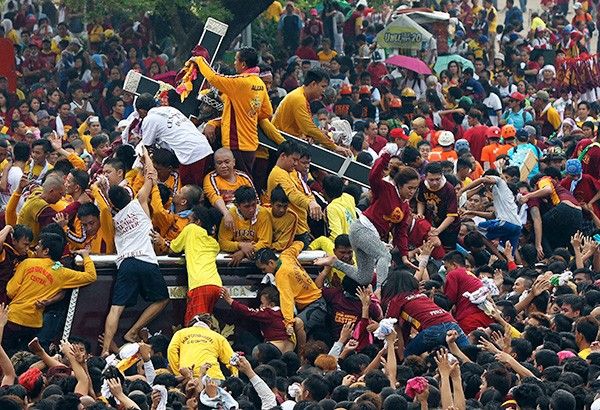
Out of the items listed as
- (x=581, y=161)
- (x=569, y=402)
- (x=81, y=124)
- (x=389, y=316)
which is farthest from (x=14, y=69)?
(x=569, y=402)

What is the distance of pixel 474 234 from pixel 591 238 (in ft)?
6.14

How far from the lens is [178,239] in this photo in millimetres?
17891

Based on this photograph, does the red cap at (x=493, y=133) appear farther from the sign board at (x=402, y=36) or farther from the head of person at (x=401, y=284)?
the head of person at (x=401, y=284)

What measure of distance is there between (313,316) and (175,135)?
2192 mm

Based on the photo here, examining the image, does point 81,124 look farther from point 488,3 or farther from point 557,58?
point 488,3

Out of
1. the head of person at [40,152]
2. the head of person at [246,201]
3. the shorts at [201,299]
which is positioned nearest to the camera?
the shorts at [201,299]

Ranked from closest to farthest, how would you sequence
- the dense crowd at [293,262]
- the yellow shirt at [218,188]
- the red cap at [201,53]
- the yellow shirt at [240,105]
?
the dense crowd at [293,262]
the yellow shirt at [218,188]
the yellow shirt at [240,105]
the red cap at [201,53]

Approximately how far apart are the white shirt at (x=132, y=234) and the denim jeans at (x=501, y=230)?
5.47 meters

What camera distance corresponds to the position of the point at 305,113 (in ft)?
64.5

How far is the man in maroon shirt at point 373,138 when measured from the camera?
26.1m

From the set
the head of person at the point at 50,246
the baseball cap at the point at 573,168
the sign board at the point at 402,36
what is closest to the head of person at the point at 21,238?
the head of person at the point at 50,246

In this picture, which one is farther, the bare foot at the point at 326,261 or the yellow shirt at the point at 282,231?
the yellow shirt at the point at 282,231

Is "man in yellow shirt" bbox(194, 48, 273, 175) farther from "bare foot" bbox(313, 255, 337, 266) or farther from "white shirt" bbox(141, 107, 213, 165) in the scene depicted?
"bare foot" bbox(313, 255, 337, 266)

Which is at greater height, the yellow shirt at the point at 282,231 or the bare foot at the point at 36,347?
the yellow shirt at the point at 282,231
